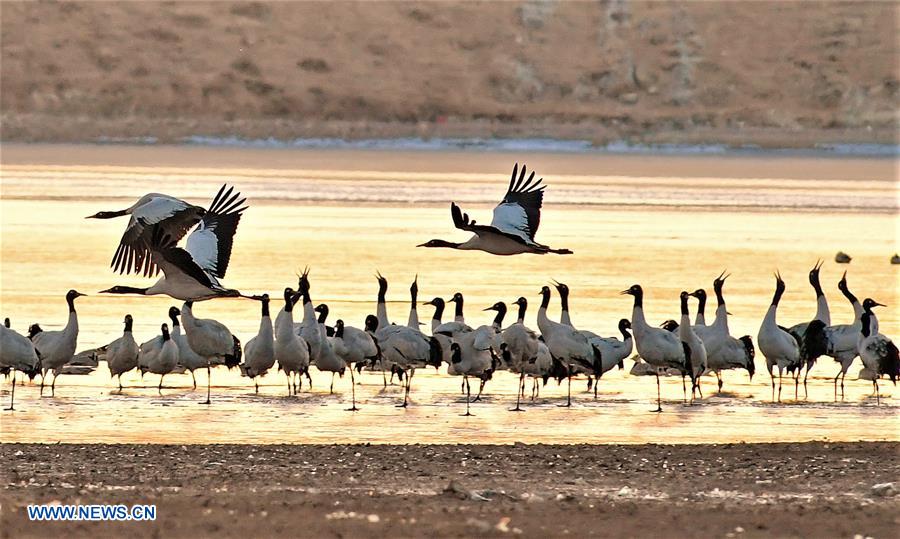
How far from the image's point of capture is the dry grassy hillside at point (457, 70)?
9400cm

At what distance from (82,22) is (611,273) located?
85.2 m

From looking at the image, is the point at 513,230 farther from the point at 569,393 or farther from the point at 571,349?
the point at 569,393

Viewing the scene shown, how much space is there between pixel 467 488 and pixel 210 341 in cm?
543

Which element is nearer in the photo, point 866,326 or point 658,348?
point 658,348

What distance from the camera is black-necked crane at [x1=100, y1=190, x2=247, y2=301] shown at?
15.7m

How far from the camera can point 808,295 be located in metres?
25.5

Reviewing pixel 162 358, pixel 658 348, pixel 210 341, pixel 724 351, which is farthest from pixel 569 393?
pixel 162 358

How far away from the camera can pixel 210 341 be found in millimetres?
17031

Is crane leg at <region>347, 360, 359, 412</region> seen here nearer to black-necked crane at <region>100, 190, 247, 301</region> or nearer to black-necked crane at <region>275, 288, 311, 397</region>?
black-necked crane at <region>275, 288, 311, 397</region>

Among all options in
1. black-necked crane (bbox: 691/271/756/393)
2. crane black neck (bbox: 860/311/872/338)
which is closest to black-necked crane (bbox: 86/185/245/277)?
black-necked crane (bbox: 691/271/756/393)

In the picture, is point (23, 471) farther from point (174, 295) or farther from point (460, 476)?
point (174, 295)

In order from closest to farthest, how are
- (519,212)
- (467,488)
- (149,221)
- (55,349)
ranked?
(467,488) < (149,221) < (55,349) < (519,212)

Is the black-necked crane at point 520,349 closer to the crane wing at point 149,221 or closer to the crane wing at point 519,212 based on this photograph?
Answer: the crane wing at point 519,212

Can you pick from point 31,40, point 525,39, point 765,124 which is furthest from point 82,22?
point 765,124
